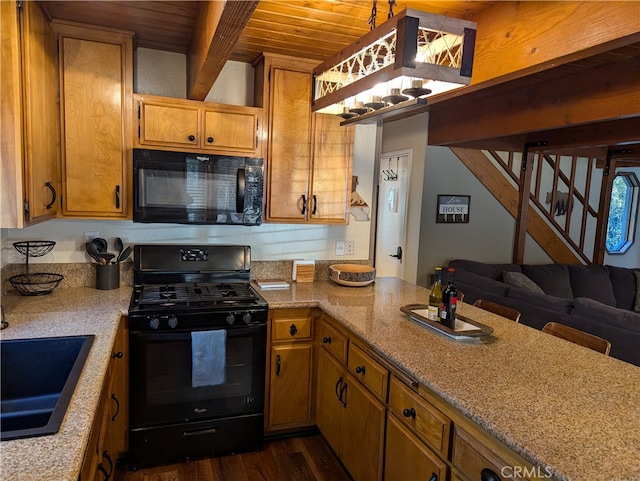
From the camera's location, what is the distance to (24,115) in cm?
167

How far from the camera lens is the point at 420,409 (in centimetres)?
157

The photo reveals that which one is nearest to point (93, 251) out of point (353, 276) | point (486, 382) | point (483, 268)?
point (353, 276)

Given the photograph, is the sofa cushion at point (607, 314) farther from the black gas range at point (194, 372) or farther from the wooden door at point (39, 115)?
the wooden door at point (39, 115)

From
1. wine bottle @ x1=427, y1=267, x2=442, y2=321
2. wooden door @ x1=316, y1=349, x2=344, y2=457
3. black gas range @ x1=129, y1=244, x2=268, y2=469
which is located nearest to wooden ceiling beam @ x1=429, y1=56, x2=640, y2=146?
wine bottle @ x1=427, y1=267, x2=442, y2=321

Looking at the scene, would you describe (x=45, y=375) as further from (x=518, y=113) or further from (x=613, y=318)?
(x=518, y=113)

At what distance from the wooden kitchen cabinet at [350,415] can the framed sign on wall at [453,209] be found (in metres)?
3.01

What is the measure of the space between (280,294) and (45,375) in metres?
1.31

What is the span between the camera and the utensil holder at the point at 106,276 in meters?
2.57

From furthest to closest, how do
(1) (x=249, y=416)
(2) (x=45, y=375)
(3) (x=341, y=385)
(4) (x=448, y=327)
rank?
(1) (x=249, y=416)
(3) (x=341, y=385)
(4) (x=448, y=327)
(2) (x=45, y=375)

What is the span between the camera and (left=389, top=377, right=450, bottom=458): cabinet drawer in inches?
56.6

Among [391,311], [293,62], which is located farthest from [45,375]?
[293,62]

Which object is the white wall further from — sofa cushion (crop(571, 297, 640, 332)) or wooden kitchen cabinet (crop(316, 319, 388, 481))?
sofa cushion (crop(571, 297, 640, 332))

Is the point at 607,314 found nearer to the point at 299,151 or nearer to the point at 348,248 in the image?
the point at 348,248

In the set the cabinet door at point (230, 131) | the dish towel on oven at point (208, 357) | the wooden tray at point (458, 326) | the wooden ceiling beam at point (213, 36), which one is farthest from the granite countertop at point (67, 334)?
the wooden tray at point (458, 326)
